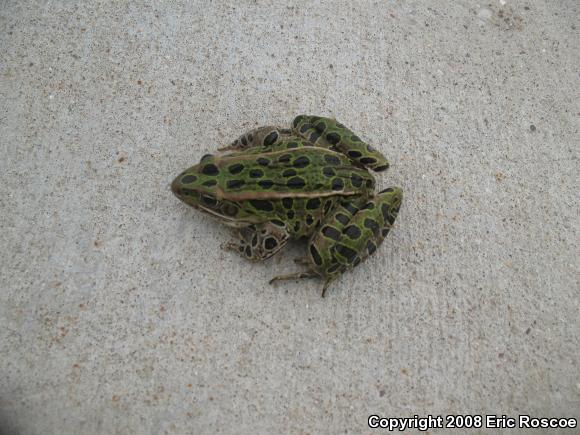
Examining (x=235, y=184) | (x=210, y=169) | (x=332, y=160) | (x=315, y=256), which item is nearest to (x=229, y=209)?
(x=235, y=184)

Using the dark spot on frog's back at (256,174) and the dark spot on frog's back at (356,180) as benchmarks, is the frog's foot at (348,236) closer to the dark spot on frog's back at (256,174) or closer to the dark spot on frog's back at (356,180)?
the dark spot on frog's back at (356,180)

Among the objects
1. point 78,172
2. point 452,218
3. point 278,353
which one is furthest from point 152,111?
point 452,218

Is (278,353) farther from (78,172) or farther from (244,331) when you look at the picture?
(78,172)

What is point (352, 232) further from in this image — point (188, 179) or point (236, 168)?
point (188, 179)

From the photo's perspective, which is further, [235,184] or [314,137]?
[314,137]

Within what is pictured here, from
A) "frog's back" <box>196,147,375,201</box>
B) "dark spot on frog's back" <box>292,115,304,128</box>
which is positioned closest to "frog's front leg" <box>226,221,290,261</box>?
"frog's back" <box>196,147,375,201</box>

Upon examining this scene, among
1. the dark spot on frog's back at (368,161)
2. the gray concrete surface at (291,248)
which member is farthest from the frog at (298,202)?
the gray concrete surface at (291,248)
